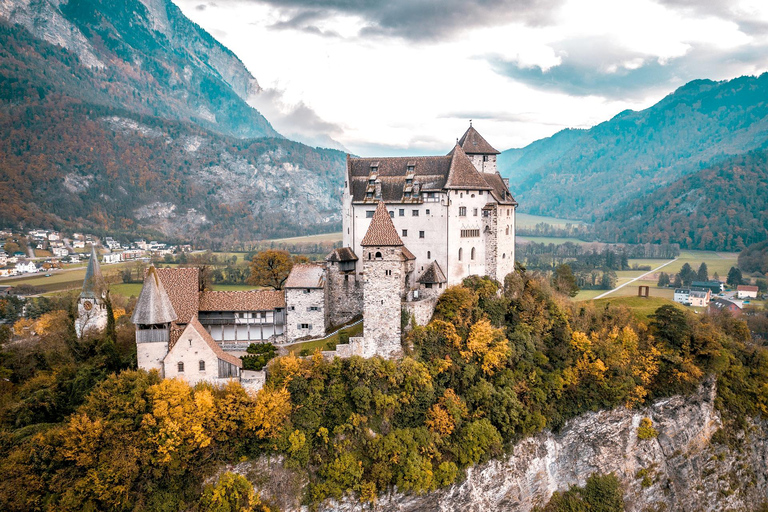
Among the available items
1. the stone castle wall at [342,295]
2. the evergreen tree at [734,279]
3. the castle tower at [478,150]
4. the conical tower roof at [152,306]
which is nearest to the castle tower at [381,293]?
the stone castle wall at [342,295]

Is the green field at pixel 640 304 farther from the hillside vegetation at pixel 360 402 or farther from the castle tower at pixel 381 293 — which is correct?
the castle tower at pixel 381 293

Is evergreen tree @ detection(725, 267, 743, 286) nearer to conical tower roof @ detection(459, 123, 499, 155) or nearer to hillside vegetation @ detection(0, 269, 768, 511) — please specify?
hillside vegetation @ detection(0, 269, 768, 511)

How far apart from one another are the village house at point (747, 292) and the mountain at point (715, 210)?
55501mm

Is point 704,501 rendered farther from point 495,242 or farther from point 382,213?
point 382,213

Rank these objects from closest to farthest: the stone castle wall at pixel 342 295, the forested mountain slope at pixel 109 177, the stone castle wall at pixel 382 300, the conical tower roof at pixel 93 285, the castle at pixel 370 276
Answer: the castle at pixel 370 276 → the stone castle wall at pixel 382 300 → the conical tower roof at pixel 93 285 → the stone castle wall at pixel 342 295 → the forested mountain slope at pixel 109 177

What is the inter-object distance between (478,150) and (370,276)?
82.1ft

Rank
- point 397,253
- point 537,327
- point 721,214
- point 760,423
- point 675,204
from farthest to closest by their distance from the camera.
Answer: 1. point 675,204
2. point 721,214
3. point 760,423
4. point 537,327
5. point 397,253

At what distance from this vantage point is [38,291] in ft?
256

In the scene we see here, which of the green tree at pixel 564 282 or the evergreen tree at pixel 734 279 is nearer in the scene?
the green tree at pixel 564 282

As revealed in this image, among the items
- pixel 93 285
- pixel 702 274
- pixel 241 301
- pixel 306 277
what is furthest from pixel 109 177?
pixel 702 274

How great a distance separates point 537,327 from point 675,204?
6505 inches

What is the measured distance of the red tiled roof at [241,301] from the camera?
44.9m

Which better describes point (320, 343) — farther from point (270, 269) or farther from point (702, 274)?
point (702, 274)

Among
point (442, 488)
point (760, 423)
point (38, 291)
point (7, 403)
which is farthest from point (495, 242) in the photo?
point (38, 291)
